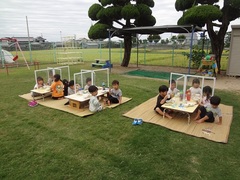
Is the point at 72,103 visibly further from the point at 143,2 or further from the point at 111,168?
the point at 143,2

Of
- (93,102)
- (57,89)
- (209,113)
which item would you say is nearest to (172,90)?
(209,113)

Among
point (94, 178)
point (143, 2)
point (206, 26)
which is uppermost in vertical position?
point (143, 2)

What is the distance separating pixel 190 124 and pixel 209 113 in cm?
58

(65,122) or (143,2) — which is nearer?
(65,122)

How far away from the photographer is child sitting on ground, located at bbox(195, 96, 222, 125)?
15.8 feet

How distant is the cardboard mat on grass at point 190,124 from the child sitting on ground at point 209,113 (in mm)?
137

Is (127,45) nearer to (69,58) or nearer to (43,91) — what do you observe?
(69,58)

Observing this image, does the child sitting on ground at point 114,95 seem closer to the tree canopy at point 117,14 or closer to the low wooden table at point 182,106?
the low wooden table at point 182,106

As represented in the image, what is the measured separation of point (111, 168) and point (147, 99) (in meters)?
4.10

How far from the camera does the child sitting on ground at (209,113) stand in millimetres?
4812

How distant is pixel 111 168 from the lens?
3.21m

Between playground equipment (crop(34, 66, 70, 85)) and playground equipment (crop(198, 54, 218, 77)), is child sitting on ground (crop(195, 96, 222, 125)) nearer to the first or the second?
playground equipment (crop(34, 66, 70, 85))

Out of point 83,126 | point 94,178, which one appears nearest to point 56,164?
point 94,178

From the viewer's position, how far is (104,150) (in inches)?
147
